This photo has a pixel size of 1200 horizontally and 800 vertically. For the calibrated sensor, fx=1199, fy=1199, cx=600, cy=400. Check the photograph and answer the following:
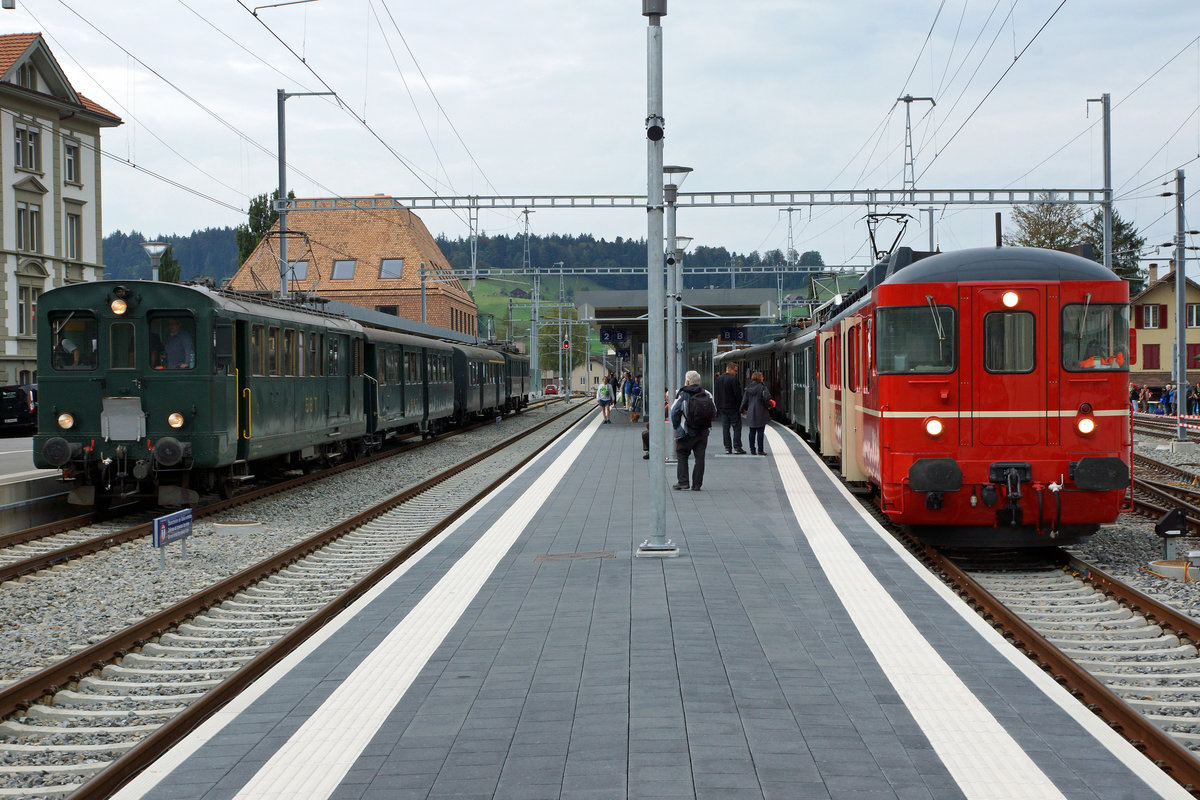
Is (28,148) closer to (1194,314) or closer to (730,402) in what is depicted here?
(730,402)

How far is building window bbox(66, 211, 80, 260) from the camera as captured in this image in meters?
42.7

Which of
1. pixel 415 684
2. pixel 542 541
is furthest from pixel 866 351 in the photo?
pixel 415 684

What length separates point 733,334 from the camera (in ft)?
143

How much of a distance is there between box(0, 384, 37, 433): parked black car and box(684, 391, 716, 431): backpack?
25194 mm

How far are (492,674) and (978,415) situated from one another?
6344 millimetres

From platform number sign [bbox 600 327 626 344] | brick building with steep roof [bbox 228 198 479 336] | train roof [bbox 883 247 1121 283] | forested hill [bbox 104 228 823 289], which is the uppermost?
forested hill [bbox 104 228 823 289]

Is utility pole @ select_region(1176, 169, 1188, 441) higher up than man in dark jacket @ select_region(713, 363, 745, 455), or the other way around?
utility pole @ select_region(1176, 169, 1188, 441)

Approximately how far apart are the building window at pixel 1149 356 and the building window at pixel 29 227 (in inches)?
2147

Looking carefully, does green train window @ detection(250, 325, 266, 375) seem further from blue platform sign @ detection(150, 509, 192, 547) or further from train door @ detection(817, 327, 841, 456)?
train door @ detection(817, 327, 841, 456)

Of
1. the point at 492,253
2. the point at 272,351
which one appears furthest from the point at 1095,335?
the point at 492,253

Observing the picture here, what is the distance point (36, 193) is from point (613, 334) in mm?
20068

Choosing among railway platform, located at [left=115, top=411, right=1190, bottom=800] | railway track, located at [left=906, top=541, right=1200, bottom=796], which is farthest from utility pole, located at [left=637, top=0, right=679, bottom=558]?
railway track, located at [left=906, top=541, right=1200, bottom=796]

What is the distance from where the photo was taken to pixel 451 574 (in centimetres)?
978

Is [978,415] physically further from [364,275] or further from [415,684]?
[364,275]
